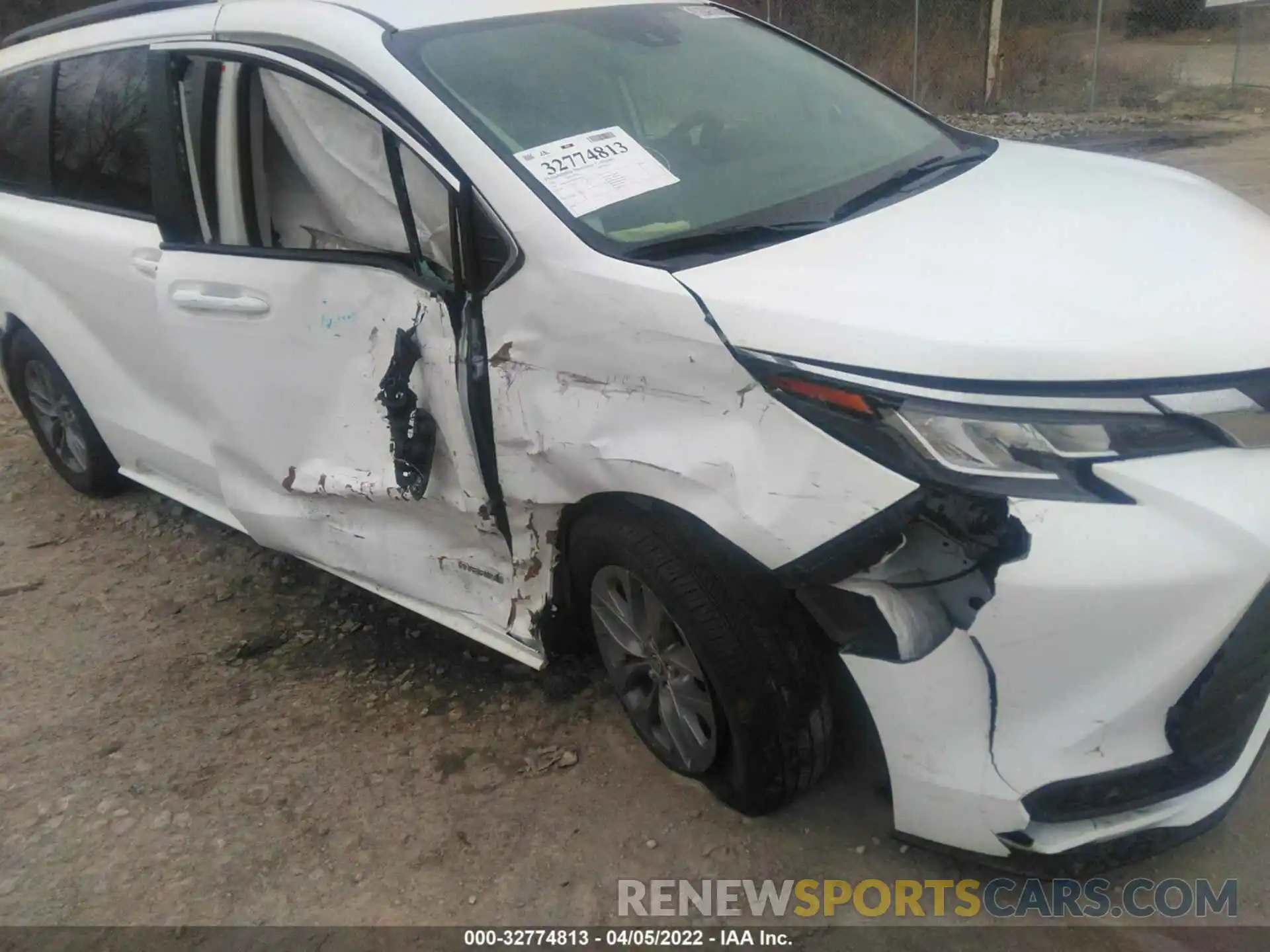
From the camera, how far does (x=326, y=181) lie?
9.53 ft

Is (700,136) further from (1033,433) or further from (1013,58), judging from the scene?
(1013,58)

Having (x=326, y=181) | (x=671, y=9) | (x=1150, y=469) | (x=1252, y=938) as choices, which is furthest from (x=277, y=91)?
(x=1252, y=938)

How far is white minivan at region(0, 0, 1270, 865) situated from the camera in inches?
72.2

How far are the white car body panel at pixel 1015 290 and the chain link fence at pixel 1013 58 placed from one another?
1153 centimetres

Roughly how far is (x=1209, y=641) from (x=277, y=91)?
2567mm

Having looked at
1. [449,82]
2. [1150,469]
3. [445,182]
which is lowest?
[1150,469]

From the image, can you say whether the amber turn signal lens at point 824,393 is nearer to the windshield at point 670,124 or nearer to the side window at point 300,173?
the windshield at point 670,124

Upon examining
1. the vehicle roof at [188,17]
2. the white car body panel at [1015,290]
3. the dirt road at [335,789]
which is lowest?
the dirt road at [335,789]

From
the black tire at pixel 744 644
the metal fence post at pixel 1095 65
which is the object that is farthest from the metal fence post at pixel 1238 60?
Result: the black tire at pixel 744 644

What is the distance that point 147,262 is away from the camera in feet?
10.7

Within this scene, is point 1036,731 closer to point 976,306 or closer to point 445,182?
point 976,306

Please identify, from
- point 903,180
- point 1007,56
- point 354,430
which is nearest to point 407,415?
point 354,430

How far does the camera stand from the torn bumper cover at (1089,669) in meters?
1.76

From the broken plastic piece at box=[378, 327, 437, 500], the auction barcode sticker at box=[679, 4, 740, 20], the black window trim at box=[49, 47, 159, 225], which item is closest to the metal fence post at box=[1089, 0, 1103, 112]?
the auction barcode sticker at box=[679, 4, 740, 20]
